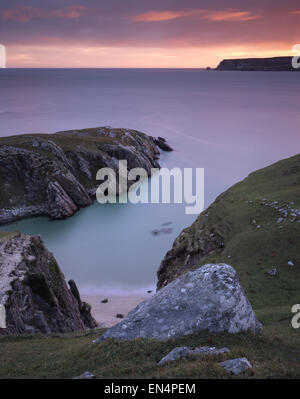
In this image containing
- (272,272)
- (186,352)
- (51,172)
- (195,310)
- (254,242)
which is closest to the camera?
(186,352)

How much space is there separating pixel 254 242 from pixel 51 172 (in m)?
59.7

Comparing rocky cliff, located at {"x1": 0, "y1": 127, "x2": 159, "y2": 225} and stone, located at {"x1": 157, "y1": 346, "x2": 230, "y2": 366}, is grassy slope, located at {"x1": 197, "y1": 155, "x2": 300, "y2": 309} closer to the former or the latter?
stone, located at {"x1": 157, "y1": 346, "x2": 230, "y2": 366}

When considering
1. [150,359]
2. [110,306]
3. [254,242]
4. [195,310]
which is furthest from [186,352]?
[110,306]

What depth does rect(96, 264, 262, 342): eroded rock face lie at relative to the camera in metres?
19.3

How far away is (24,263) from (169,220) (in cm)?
4689

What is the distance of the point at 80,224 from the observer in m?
79.9

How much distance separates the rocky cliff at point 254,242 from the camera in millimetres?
37344

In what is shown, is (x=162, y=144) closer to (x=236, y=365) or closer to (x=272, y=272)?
(x=272, y=272)

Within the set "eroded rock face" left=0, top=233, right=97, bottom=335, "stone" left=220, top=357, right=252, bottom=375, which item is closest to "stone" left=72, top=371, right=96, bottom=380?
"stone" left=220, top=357, right=252, bottom=375

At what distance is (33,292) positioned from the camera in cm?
3444

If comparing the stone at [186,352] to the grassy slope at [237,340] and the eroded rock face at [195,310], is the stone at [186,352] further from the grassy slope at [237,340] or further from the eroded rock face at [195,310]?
the eroded rock face at [195,310]
